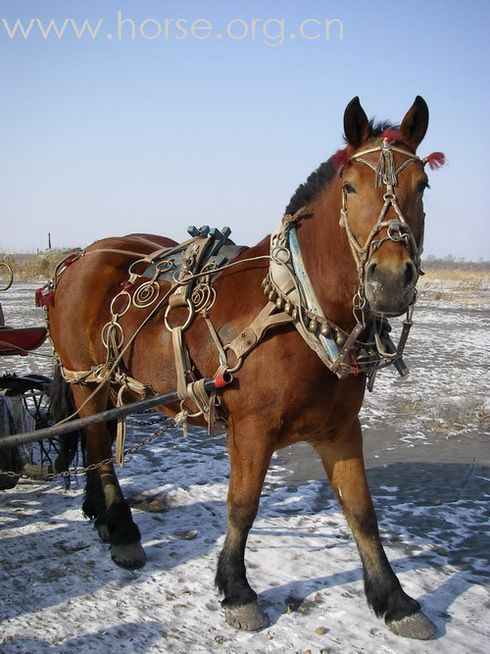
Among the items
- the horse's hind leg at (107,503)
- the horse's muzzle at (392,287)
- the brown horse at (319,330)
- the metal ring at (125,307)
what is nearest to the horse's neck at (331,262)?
the brown horse at (319,330)

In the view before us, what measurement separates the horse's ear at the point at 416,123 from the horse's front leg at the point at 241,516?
63.4 inches

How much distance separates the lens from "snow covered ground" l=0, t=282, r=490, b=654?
302 cm

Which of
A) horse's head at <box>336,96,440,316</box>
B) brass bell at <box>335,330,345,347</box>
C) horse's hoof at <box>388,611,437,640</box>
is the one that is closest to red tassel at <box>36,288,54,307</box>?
brass bell at <box>335,330,345,347</box>

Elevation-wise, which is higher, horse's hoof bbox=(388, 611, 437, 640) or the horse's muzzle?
the horse's muzzle

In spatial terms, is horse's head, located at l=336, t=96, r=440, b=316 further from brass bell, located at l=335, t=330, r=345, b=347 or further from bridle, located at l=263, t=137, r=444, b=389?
brass bell, located at l=335, t=330, r=345, b=347

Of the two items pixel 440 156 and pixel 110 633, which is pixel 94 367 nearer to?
pixel 110 633

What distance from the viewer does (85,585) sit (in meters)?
3.52

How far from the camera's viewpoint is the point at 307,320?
2.85m

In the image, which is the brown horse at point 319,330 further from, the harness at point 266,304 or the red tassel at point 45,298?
the red tassel at point 45,298

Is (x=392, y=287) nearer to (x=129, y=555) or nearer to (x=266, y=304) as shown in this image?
(x=266, y=304)

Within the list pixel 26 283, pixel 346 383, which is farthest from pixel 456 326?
pixel 26 283

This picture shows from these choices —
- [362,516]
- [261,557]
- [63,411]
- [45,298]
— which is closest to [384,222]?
[362,516]

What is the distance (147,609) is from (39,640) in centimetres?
59

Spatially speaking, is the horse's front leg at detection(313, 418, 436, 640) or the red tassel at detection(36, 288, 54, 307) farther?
the red tassel at detection(36, 288, 54, 307)
